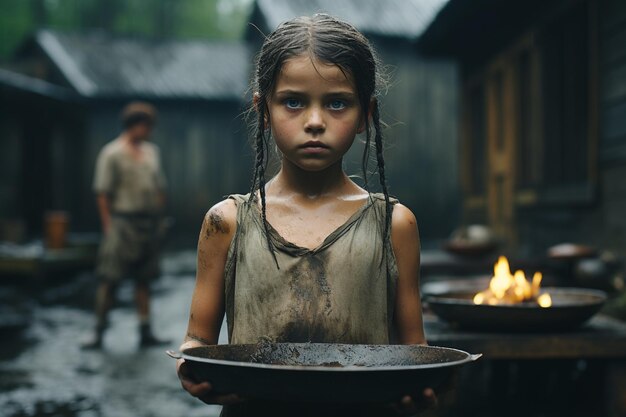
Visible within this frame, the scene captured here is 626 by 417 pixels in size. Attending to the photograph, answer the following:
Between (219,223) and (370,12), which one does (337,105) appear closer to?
(219,223)

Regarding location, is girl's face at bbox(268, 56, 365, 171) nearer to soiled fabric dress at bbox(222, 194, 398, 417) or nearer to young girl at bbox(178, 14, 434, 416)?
young girl at bbox(178, 14, 434, 416)

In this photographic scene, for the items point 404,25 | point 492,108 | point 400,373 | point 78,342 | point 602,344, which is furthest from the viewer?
point 404,25

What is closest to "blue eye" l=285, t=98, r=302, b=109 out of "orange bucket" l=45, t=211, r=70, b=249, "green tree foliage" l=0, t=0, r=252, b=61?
"orange bucket" l=45, t=211, r=70, b=249

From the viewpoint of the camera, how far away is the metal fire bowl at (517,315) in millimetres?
3389

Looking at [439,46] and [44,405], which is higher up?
[439,46]

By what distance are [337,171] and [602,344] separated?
1.84 m

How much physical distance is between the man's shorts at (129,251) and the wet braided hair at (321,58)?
512 centimetres

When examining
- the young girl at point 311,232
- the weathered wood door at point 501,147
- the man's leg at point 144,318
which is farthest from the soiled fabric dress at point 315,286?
the weathered wood door at point 501,147

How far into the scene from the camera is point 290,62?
6.52ft

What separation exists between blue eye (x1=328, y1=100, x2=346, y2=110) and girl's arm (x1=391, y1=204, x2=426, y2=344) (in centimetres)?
31

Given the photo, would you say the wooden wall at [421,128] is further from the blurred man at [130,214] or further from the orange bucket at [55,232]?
the blurred man at [130,214]

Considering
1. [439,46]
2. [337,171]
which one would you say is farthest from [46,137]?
[337,171]

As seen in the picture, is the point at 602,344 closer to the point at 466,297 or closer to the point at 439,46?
the point at 466,297

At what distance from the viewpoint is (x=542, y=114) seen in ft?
24.3
